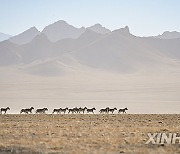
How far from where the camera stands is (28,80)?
130m

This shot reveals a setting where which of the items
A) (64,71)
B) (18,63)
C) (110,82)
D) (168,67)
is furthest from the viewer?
(18,63)

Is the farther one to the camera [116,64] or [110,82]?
[116,64]

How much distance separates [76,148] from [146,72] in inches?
5465

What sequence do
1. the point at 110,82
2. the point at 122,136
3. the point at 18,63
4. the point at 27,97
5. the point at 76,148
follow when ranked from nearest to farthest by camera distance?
the point at 76,148 → the point at 122,136 → the point at 27,97 → the point at 110,82 → the point at 18,63

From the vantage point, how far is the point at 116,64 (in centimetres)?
16888

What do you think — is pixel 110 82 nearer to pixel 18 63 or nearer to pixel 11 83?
pixel 11 83

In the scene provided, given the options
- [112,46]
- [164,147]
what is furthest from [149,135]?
[112,46]

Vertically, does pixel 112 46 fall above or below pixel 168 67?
above

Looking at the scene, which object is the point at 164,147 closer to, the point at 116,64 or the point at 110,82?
the point at 110,82

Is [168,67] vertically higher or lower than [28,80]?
Answer: higher

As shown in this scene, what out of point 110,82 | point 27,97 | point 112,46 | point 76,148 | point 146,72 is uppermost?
point 112,46

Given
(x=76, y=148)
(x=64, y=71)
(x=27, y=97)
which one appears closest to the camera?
(x=76, y=148)

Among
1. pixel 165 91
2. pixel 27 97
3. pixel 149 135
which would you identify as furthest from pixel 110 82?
pixel 149 135

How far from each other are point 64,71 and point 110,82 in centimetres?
3299
